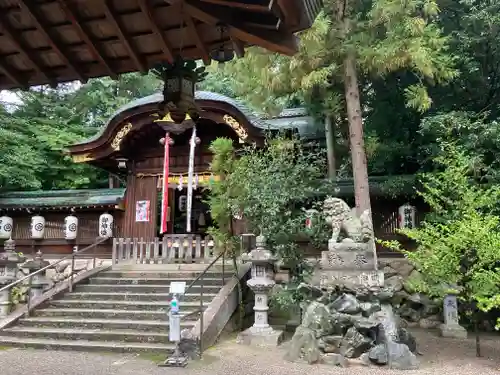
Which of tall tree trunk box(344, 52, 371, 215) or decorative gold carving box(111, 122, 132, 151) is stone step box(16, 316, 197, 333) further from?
decorative gold carving box(111, 122, 132, 151)

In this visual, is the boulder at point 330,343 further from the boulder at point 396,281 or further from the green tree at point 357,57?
the boulder at point 396,281

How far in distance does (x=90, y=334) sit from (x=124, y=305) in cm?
117

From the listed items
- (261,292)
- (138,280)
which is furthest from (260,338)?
(138,280)

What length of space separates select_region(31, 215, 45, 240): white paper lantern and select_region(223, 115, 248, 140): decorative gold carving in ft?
25.1

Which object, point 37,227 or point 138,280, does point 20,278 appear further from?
point 37,227

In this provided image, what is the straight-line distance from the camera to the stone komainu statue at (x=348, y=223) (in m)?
8.39

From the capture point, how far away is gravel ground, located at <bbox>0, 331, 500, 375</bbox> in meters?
6.30

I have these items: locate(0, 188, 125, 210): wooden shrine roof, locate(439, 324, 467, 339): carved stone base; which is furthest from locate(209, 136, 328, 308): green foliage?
locate(0, 188, 125, 210): wooden shrine roof

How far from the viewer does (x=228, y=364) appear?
6.75 m

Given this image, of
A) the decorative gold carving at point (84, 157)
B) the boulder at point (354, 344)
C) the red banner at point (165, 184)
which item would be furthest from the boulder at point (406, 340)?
the decorative gold carving at point (84, 157)

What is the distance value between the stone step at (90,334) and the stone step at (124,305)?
829 mm

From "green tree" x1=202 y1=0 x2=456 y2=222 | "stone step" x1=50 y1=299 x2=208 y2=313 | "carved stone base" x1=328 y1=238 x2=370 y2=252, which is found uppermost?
"green tree" x1=202 y1=0 x2=456 y2=222

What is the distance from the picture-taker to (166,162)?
43.5ft

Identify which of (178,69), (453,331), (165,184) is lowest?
(453,331)
